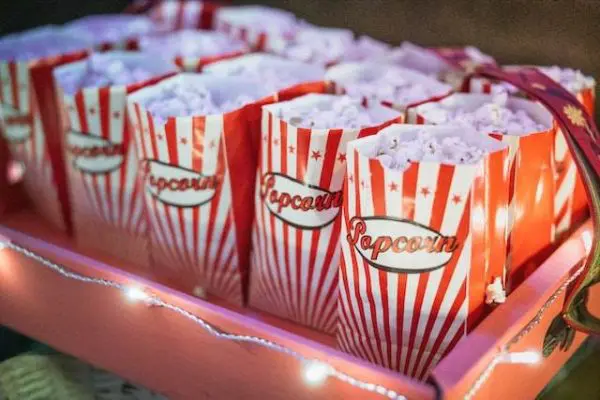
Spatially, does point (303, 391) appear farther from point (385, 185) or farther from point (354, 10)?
point (354, 10)

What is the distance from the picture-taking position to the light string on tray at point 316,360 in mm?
898

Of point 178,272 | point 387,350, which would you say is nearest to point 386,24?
point 178,272

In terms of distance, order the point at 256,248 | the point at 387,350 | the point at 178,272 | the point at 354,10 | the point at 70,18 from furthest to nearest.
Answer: the point at 70,18, the point at 354,10, the point at 178,272, the point at 256,248, the point at 387,350

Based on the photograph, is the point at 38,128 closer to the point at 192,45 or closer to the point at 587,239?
the point at 192,45

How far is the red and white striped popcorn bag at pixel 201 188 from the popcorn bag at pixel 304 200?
2.1 inches

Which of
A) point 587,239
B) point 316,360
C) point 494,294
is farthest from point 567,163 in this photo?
point 316,360

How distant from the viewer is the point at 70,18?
6.99 ft

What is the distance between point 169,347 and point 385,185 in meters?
0.50

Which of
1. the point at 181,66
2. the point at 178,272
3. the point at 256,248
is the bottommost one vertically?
the point at 178,272

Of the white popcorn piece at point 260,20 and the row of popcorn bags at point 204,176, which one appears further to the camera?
the white popcorn piece at point 260,20

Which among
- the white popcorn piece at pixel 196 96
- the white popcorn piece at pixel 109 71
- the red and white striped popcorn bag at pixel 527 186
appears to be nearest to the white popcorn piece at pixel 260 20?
the white popcorn piece at pixel 109 71

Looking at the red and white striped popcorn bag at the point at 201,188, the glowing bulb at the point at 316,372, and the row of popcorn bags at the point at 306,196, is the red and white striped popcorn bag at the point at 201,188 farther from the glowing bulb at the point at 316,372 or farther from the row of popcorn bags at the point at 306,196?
the glowing bulb at the point at 316,372

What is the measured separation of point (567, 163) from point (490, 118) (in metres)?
0.22

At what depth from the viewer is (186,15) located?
83.7 inches
